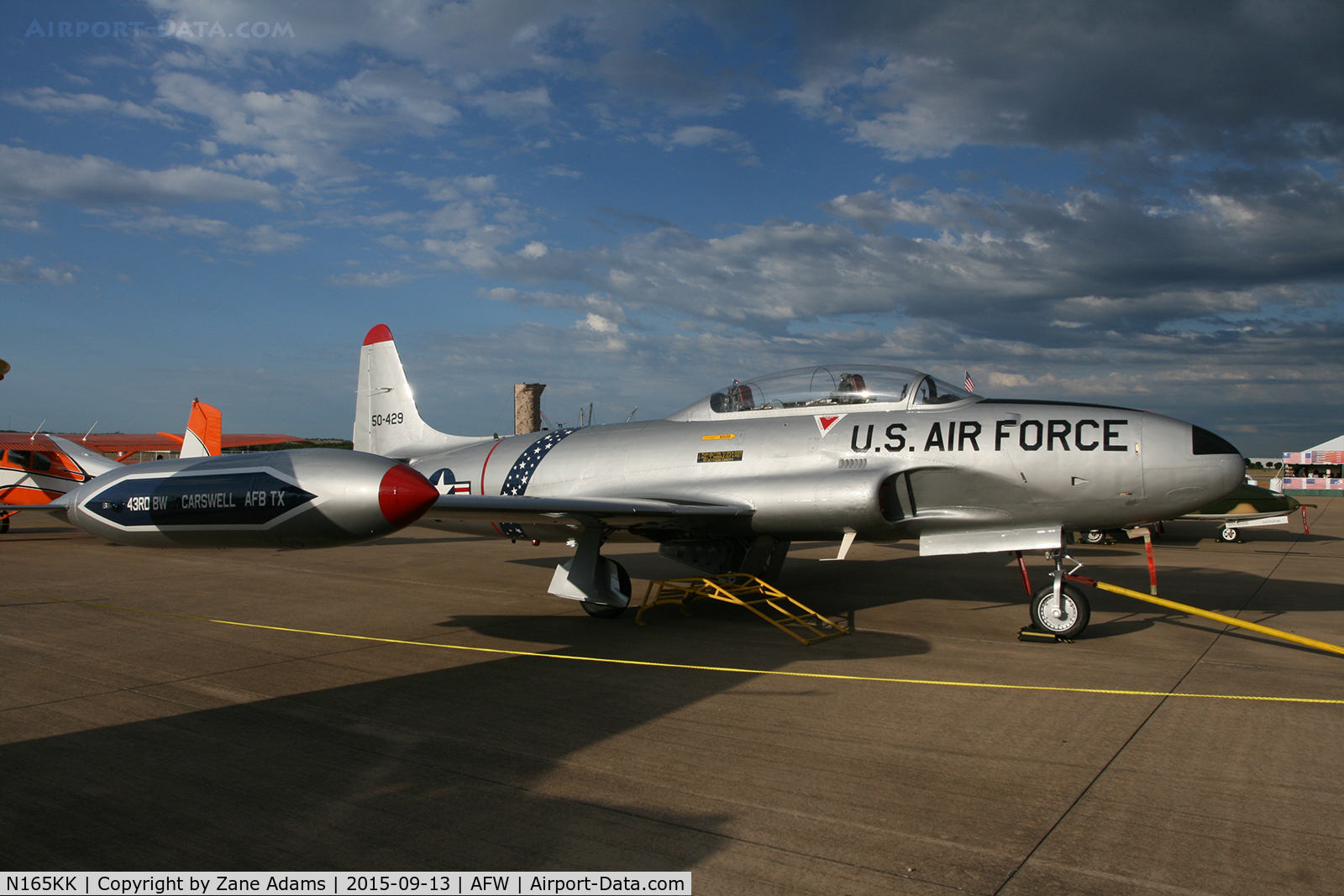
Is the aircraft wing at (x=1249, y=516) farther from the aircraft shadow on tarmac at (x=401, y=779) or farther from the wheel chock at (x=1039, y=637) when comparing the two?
the aircraft shadow on tarmac at (x=401, y=779)

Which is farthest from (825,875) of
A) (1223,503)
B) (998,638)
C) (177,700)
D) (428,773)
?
(1223,503)

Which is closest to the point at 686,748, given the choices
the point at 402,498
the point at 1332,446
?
the point at 402,498

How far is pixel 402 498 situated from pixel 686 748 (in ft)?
8.28

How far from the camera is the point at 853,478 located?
812 cm

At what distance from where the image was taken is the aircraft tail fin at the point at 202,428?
20.3 m

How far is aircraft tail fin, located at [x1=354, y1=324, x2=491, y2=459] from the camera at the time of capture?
12.5 metres

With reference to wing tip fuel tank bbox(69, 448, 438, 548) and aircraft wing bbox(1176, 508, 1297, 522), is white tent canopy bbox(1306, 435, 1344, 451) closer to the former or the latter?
aircraft wing bbox(1176, 508, 1297, 522)

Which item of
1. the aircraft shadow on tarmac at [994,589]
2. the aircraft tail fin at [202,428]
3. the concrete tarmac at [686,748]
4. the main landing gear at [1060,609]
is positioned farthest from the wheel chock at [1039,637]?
the aircraft tail fin at [202,428]

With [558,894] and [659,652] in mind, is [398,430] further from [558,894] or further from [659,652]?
[558,894]

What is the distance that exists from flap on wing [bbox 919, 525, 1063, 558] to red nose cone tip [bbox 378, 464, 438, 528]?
514cm

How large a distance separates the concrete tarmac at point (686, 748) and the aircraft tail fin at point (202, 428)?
11.6 metres

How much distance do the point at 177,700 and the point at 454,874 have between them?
3882mm

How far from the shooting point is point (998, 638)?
8.10 m

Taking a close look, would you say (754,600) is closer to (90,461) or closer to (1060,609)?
(1060,609)
